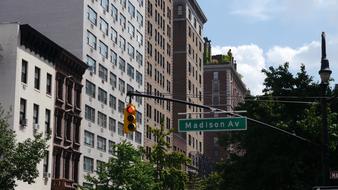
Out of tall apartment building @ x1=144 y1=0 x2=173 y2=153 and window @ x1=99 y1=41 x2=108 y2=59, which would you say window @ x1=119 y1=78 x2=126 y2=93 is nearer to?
window @ x1=99 y1=41 x2=108 y2=59

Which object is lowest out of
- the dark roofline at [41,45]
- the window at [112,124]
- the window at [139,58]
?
the window at [112,124]

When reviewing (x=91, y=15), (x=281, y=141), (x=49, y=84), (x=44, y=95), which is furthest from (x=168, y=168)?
(x=281, y=141)

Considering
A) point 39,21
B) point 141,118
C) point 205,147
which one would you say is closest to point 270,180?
point 39,21

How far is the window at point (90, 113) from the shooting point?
66.4 m

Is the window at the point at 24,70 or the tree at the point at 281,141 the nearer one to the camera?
the tree at the point at 281,141

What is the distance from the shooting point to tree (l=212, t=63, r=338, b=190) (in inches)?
1436

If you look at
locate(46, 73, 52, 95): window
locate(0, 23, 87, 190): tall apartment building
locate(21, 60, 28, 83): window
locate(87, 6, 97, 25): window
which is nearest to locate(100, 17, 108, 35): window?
locate(87, 6, 97, 25): window

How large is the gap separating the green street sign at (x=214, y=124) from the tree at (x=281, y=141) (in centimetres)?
1030

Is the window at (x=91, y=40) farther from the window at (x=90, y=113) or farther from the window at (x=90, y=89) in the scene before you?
the window at (x=90, y=113)

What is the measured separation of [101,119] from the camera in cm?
7175

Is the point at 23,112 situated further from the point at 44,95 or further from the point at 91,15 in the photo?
the point at 91,15

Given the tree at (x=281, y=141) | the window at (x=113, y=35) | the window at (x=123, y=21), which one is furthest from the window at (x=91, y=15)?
the tree at (x=281, y=141)

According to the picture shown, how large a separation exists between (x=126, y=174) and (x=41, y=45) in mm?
13701

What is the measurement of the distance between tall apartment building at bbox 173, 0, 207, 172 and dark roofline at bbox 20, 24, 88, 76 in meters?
55.0
